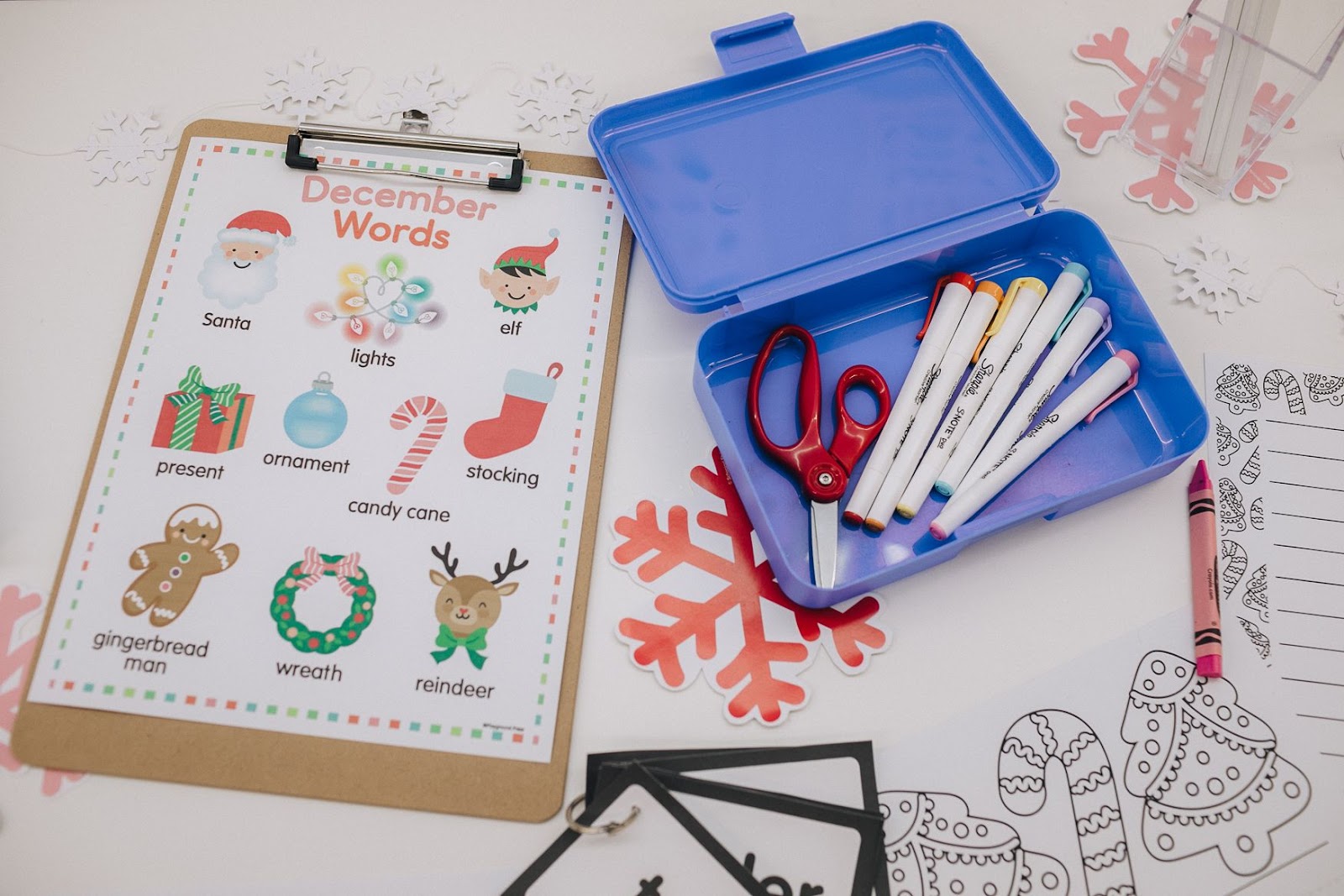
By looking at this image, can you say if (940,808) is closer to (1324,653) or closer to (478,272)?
(1324,653)

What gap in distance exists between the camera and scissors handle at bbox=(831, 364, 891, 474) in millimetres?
690

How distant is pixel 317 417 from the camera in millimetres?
715

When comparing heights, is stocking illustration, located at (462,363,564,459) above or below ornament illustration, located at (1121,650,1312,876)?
above

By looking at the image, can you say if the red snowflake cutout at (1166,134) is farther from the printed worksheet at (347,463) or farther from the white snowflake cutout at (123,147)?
the white snowflake cutout at (123,147)

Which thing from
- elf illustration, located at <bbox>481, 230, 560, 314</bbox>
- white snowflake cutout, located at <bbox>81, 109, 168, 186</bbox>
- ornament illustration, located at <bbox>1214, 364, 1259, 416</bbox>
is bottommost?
ornament illustration, located at <bbox>1214, 364, 1259, 416</bbox>

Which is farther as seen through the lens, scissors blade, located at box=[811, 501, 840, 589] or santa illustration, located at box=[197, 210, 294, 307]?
santa illustration, located at box=[197, 210, 294, 307]

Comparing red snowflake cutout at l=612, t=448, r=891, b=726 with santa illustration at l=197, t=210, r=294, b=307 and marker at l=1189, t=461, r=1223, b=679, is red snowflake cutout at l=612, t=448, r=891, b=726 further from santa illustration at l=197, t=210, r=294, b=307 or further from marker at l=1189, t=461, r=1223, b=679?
santa illustration at l=197, t=210, r=294, b=307

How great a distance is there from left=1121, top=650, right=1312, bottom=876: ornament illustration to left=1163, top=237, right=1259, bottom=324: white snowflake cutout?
30 centimetres

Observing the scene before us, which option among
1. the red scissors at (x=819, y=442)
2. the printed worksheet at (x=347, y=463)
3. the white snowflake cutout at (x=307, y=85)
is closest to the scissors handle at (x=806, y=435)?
the red scissors at (x=819, y=442)

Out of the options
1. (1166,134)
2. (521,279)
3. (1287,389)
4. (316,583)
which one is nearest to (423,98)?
(521,279)

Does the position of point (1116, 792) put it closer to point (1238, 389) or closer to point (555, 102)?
point (1238, 389)

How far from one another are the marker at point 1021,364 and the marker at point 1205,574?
0.48 feet

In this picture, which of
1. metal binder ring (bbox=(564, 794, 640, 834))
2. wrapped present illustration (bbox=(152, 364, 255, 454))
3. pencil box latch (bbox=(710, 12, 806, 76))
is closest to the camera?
metal binder ring (bbox=(564, 794, 640, 834))

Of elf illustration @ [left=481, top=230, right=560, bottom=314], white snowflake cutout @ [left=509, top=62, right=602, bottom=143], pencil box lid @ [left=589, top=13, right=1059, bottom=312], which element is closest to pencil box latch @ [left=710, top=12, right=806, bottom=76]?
pencil box lid @ [left=589, top=13, right=1059, bottom=312]
